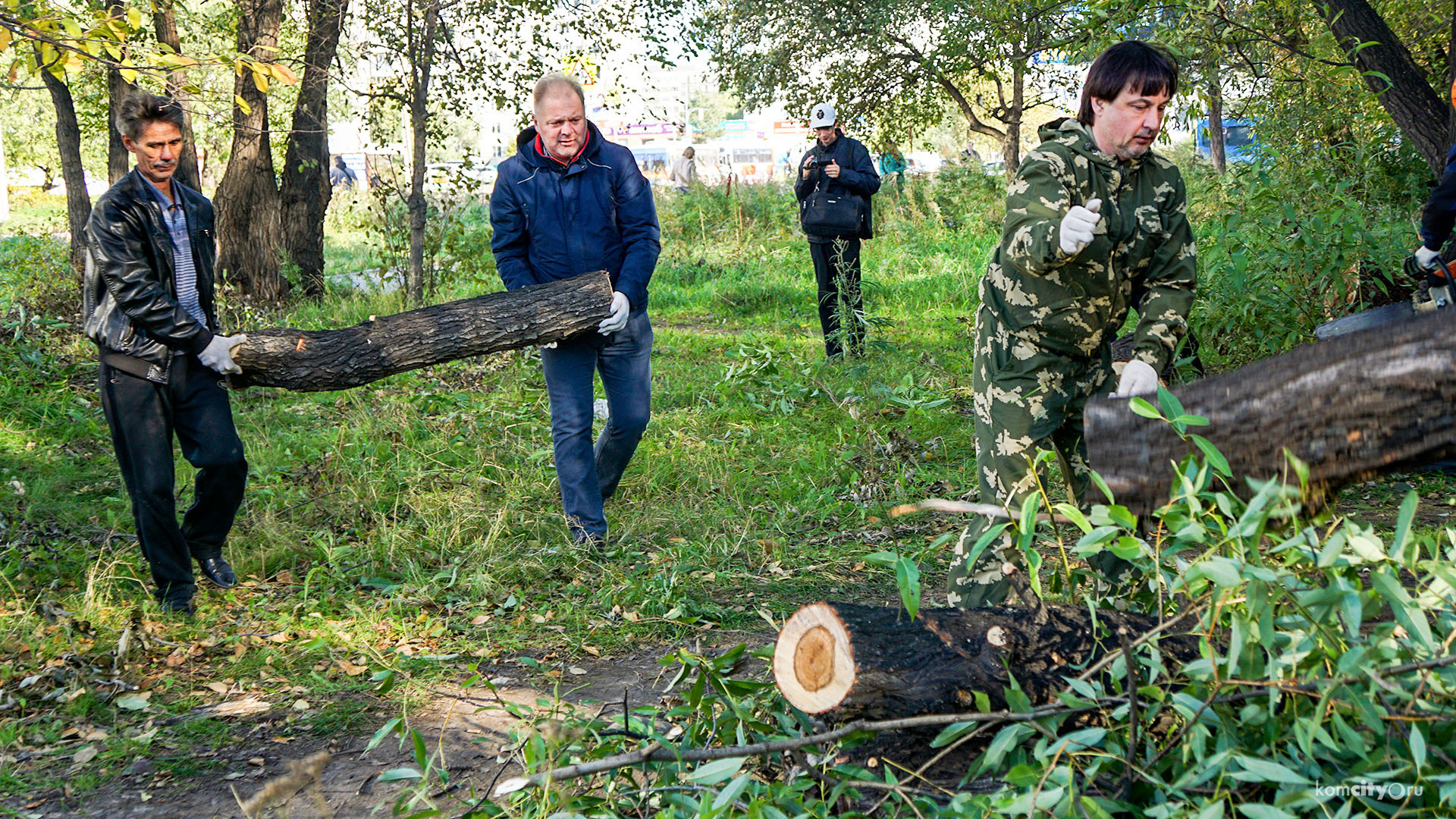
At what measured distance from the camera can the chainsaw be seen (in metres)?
4.99

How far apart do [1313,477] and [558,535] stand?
3294mm

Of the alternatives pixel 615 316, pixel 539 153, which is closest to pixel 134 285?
pixel 539 153

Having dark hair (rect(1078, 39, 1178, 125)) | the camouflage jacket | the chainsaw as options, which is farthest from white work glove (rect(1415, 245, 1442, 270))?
dark hair (rect(1078, 39, 1178, 125))

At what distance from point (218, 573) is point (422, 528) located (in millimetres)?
885

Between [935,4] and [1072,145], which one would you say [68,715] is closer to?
[1072,145]

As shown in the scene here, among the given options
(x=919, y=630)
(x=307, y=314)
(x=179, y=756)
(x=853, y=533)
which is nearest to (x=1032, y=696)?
(x=919, y=630)

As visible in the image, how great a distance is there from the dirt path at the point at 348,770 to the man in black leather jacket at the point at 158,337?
3.60 ft

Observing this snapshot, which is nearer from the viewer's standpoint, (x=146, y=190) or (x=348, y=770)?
(x=348, y=770)

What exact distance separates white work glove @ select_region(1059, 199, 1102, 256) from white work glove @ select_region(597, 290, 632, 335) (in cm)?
212

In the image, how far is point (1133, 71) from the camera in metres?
2.86

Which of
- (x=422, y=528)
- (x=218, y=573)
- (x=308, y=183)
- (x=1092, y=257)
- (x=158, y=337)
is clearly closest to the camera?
(x=1092, y=257)

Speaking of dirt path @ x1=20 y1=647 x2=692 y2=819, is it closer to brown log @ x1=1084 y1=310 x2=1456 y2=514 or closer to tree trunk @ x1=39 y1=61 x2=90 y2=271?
brown log @ x1=1084 y1=310 x2=1456 y2=514

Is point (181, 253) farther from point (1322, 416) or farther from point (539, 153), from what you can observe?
point (1322, 416)

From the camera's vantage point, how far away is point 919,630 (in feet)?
7.82
